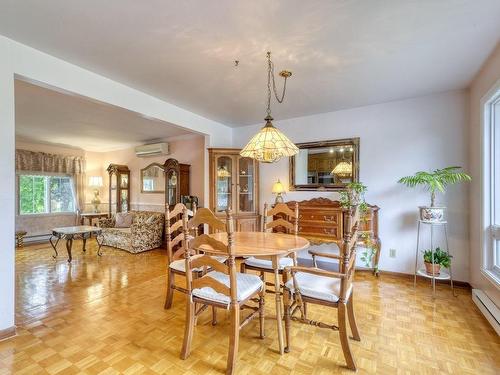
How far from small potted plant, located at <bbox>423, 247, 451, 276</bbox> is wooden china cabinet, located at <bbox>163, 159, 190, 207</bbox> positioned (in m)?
4.17

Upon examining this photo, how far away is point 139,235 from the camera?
4848 millimetres

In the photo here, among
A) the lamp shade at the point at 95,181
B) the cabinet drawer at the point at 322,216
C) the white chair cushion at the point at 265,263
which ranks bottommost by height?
the white chair cushion at the point at 265,263

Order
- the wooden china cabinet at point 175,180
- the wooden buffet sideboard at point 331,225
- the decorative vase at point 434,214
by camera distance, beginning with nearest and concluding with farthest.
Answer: the decorative vase at point 434,214 → the wooden buffet sideboard at point 331,225 → the wooden china cabinet at point 175,180

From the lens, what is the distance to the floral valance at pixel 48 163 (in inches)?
228

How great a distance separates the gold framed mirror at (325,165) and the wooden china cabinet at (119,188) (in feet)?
14.3

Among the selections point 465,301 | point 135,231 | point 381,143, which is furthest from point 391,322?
point 135,231

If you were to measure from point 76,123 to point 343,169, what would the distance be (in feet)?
14.9

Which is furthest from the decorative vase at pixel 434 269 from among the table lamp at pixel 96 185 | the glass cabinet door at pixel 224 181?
the table lamp at pixel 96 185

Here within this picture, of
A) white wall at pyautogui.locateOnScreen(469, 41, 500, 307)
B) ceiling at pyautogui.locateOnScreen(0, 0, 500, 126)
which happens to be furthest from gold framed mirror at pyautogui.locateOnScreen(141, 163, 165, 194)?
white wall at pyautogui.locateOnScreen(469, 41, 500, 307)

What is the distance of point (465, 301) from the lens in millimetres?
2730

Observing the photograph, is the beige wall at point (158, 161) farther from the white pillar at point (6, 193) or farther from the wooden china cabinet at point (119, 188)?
the white pillar at point (6, 193)

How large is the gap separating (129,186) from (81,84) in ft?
14.0

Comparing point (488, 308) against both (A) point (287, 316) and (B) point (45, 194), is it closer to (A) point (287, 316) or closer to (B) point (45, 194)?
(A) point (287, 316)

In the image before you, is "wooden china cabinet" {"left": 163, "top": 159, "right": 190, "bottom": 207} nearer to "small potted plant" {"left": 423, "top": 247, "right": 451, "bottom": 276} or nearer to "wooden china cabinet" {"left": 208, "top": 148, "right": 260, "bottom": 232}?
"wooden china cabinet" {"left": 208, "top": 148, "right": 260, "bottom": 232}
